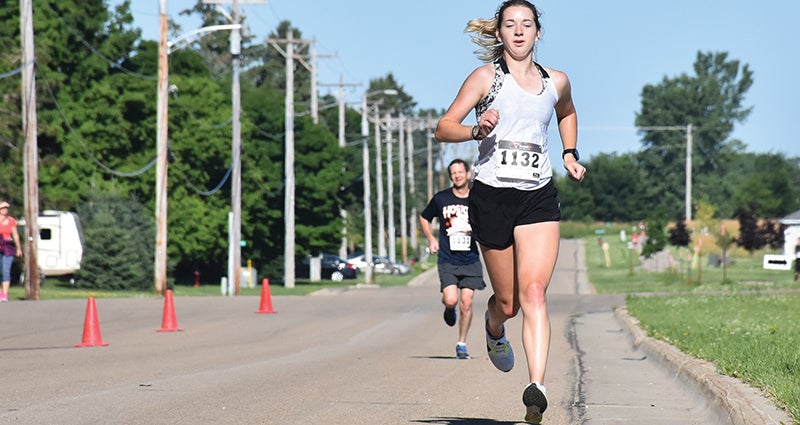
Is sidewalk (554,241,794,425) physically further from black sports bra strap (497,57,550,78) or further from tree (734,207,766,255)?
tree (734,207,766,255)

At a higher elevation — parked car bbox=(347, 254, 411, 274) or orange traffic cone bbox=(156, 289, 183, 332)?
parked car bbox=(347, 254, 411, 274)

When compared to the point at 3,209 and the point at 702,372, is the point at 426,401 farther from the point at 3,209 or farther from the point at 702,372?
the point at 3,209

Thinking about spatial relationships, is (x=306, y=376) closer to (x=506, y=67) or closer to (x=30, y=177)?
(x=506, y=67)

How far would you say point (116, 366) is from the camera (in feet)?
43.1

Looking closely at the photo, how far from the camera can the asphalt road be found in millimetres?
9328

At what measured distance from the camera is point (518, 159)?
789 centimetres

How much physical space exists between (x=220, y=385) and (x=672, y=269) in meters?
43.1

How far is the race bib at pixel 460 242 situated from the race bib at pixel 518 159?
6.71 meters

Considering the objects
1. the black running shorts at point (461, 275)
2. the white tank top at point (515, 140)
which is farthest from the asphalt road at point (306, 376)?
the white tank top at point (515, 140)

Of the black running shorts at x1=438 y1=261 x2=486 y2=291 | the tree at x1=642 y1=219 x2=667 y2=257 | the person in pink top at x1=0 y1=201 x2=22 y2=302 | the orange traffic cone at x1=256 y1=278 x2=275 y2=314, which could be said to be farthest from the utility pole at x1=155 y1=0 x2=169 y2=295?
the tree at x1=642 y1=219 x2=667 y2=257

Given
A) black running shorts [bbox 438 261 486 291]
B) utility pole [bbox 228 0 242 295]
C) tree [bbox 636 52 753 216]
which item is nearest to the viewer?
black running shorts [bbox 438 261 486 291]

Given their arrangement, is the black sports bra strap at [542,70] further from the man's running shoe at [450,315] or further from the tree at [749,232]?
the tree at [749,232]

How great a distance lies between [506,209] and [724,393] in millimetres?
2392

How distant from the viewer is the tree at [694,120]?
488ft
